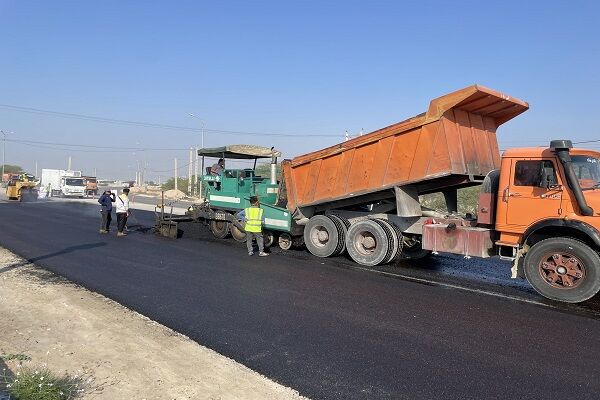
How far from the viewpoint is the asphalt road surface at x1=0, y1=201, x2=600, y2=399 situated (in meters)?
4.05

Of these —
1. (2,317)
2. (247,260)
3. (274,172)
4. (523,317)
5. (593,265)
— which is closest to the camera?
(2,317)

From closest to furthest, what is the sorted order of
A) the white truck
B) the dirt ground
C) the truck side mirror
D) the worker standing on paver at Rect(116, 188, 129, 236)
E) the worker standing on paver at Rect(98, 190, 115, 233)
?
the dirt ground, the truck side mirror, the worker standing on paver at Rect(116, 188, 129, 236), the worker standing on paver at Rect(98, 190, 115, 233), the white truck

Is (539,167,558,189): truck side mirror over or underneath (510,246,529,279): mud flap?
over

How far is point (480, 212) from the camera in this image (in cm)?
813

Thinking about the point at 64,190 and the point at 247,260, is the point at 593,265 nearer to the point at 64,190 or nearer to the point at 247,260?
the point at 247,260

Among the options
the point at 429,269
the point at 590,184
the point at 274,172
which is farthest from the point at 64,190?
the point at 590,184

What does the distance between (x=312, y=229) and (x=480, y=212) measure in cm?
391

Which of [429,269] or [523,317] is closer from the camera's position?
[523,317]

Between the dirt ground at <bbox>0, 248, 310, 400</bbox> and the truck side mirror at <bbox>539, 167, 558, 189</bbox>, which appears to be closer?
the dirt ground at <bbox>0, 248, 310, 400</bbox>

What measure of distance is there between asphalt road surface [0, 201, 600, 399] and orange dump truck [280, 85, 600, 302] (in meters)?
0.54

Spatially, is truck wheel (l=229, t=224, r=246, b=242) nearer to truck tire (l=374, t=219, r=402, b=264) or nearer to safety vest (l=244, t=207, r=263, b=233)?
safety vest (l=244, t=207, r=263, b=233)

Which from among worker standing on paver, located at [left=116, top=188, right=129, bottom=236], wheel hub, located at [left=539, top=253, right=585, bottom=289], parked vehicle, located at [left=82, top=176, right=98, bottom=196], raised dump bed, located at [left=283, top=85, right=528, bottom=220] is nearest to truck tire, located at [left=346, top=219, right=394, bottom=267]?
raised dump bed, located at [left=283, top=85, right=528, bottom=220]

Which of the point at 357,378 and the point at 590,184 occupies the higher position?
the point at 590,184

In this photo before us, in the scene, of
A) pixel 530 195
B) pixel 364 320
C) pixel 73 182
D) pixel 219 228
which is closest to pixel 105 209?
pixel 219 228
